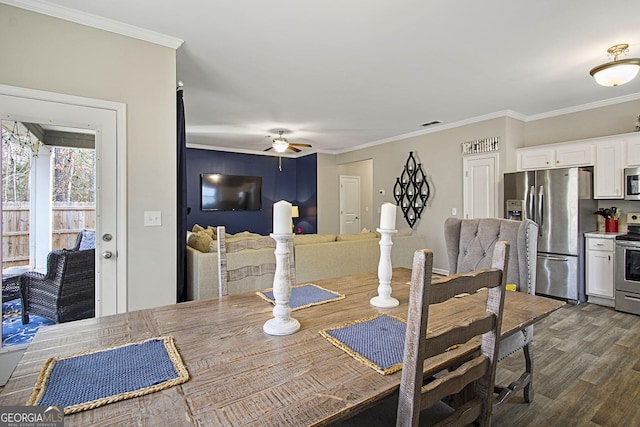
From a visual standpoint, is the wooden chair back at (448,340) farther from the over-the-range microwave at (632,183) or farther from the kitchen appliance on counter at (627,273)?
the over-the-range microwave at (632,183)

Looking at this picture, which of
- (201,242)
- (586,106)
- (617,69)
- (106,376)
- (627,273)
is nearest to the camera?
(106,376)

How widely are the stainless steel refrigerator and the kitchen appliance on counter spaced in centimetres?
35

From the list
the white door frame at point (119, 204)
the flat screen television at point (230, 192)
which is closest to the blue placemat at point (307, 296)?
the white door frame at point (119, 204)

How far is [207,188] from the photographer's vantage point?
23.1 ft

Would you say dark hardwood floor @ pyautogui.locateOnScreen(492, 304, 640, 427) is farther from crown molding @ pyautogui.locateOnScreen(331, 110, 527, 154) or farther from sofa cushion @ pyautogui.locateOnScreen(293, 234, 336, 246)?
crown molding @ pyautogui.locateOnScreen(331, 110, 527, 154)

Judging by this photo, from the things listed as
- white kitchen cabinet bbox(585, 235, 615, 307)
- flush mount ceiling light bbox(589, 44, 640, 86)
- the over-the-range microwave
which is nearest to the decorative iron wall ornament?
white kitchen cabinet bbox(585, 235, 615, 307)

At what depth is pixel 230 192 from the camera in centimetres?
729

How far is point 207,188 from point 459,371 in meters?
6.84

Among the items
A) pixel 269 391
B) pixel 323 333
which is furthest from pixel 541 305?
pixel 269 391

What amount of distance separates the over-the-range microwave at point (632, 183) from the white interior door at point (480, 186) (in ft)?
4.60

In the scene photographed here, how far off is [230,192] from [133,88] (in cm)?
494

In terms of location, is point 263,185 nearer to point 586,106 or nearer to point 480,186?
point 480,186

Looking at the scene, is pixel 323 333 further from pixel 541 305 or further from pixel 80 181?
pixel 80 181

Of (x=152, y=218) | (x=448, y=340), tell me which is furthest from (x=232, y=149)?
(x=448, y=340)
